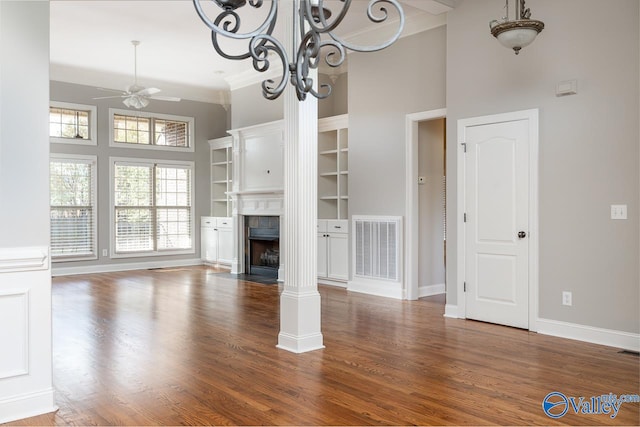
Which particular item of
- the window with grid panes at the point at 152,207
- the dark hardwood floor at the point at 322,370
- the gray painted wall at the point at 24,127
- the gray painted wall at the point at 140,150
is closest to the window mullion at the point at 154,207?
the window with grid panes at the point at 152,207

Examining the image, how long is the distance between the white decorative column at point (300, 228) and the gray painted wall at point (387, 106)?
2443 mm

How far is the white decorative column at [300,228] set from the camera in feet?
13.9

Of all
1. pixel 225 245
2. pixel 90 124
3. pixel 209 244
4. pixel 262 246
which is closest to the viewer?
pixel 262 246

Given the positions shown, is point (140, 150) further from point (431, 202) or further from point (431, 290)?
point (431, 290)

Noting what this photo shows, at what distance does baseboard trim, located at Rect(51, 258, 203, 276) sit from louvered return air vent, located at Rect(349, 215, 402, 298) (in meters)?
4.32

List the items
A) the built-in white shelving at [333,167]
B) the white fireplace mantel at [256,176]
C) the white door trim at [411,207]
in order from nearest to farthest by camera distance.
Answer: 1. the white door trim at [411,207]
2. the built-in white shelving at [333,167]
3. the white fireplace mantel at [256,176]

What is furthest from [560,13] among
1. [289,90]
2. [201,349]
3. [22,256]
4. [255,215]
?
[255,215]

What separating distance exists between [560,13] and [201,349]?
413 centimetres

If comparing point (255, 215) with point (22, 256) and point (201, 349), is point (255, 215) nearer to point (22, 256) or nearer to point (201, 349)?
point (201, 349)

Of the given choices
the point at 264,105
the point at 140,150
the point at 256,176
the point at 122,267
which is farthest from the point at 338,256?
the point at 140,150

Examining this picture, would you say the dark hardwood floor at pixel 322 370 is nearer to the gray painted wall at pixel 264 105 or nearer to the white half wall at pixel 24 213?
the white half wall at pixel 24 213

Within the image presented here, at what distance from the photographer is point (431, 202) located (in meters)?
6.98

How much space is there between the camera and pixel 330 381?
351 cm

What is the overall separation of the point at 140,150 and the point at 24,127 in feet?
23.2
